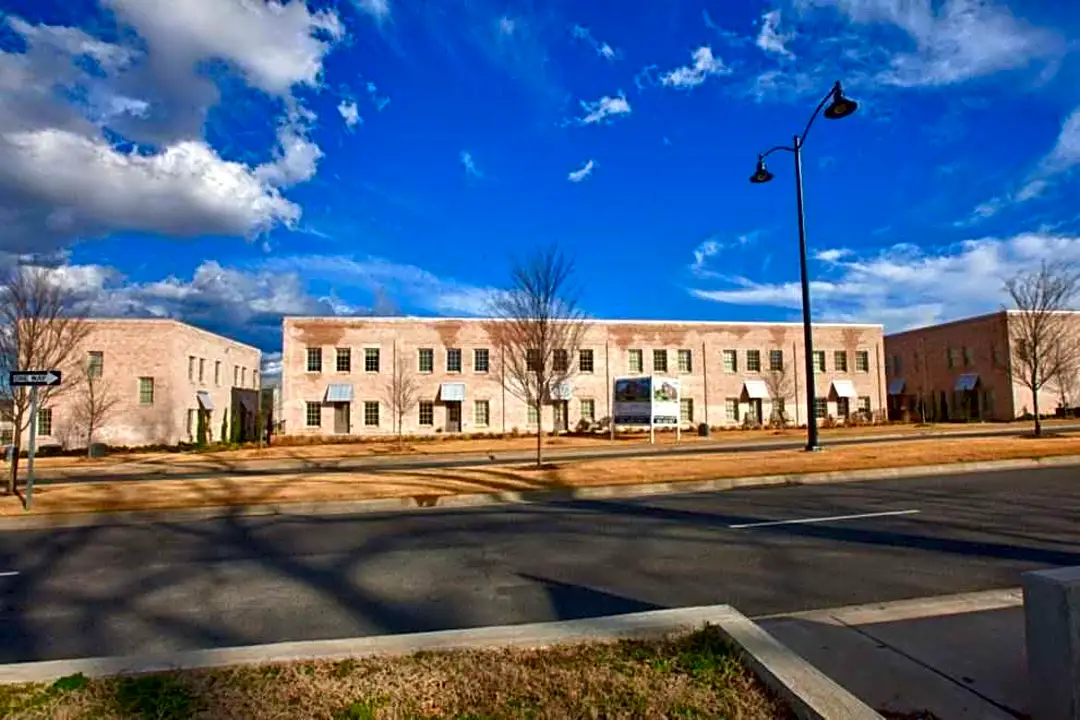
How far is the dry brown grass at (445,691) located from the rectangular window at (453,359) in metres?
40.0

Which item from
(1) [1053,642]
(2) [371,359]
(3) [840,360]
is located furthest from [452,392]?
(1) [1053,642]

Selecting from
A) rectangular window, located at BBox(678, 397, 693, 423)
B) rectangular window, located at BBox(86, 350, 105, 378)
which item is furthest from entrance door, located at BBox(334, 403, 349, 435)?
rectangular window, located at BBox(678, 397, 693, 423)

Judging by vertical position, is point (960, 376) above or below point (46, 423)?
above

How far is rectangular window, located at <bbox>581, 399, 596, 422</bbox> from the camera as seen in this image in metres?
44.5

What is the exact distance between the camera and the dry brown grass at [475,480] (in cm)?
1311

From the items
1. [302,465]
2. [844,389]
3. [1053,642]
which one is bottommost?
[302,465]

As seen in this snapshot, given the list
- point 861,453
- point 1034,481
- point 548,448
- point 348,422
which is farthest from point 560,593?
point 348,422

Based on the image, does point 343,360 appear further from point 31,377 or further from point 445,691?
point 445,691

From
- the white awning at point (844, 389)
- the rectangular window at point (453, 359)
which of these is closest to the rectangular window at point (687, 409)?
the white awning at point (844, 389)

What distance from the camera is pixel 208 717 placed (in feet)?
10.9

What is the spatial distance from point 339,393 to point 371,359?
9.49ft

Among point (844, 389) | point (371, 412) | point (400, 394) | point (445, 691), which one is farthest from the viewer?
point (844, 389)

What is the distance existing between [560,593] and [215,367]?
43263 millimetres

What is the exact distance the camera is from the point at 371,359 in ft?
142
